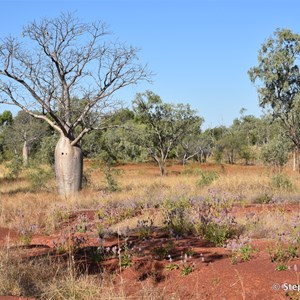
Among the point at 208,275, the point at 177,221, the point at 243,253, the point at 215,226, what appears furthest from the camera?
the point at 177,221

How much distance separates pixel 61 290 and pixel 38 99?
9757 millimetres

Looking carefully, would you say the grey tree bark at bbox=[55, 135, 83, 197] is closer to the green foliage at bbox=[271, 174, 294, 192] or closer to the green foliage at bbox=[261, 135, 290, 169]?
the green foliage at bbox=[271, 174, 294, 192]

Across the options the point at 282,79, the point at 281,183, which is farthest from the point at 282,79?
the point at 281,183

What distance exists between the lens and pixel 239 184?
13602mm

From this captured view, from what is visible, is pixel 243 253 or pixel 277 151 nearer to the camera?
pixel 243 253

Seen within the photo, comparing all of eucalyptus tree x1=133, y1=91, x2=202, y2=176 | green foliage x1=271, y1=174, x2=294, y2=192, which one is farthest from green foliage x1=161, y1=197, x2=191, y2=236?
eucalyptus tree x1=133, y1=91, x2=202, y2=176

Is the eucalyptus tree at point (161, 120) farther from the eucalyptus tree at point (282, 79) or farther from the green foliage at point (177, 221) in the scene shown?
the green foliage at point (177, 221)

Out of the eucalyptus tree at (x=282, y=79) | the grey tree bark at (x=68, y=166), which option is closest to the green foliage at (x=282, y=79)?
the eucalyptus tree at (x=282, y=79)

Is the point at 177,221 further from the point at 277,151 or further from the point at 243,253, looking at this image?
the point at 277,151

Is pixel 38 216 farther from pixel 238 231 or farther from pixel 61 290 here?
pixel 61 290

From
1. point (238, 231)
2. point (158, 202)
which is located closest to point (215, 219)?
point (238, 231)

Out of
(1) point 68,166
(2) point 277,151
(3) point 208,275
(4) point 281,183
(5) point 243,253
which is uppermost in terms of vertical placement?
(2) point 277,151

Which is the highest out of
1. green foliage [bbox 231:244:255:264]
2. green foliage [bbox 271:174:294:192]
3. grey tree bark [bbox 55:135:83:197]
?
grey tree bark [bbox 55:135:83:197]

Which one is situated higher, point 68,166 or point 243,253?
point 68,166
